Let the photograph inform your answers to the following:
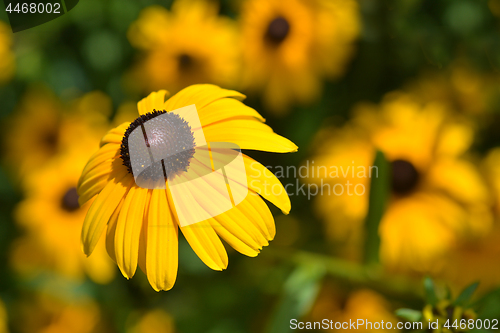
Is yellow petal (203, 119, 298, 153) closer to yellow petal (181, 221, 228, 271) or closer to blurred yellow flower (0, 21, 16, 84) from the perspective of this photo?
yellow petal (181, 221, 228, 271)

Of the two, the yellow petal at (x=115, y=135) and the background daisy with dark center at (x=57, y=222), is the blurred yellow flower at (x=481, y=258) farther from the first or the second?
the background daisy with dark center at (x=57, y=222)

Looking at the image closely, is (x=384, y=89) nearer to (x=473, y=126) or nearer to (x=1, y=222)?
(x=473, y=126)

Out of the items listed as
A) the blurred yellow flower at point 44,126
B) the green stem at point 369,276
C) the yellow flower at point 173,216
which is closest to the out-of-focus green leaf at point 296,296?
the green stem at point 369,276

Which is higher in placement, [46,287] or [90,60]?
[90,60]

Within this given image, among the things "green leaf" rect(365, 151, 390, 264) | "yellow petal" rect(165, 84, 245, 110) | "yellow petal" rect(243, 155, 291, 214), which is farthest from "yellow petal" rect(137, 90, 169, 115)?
"green leaf" rect(365, 151, 390, 264)

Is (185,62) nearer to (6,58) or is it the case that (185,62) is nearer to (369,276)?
(6,58)

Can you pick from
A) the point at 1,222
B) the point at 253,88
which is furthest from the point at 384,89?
the point at 1,222
